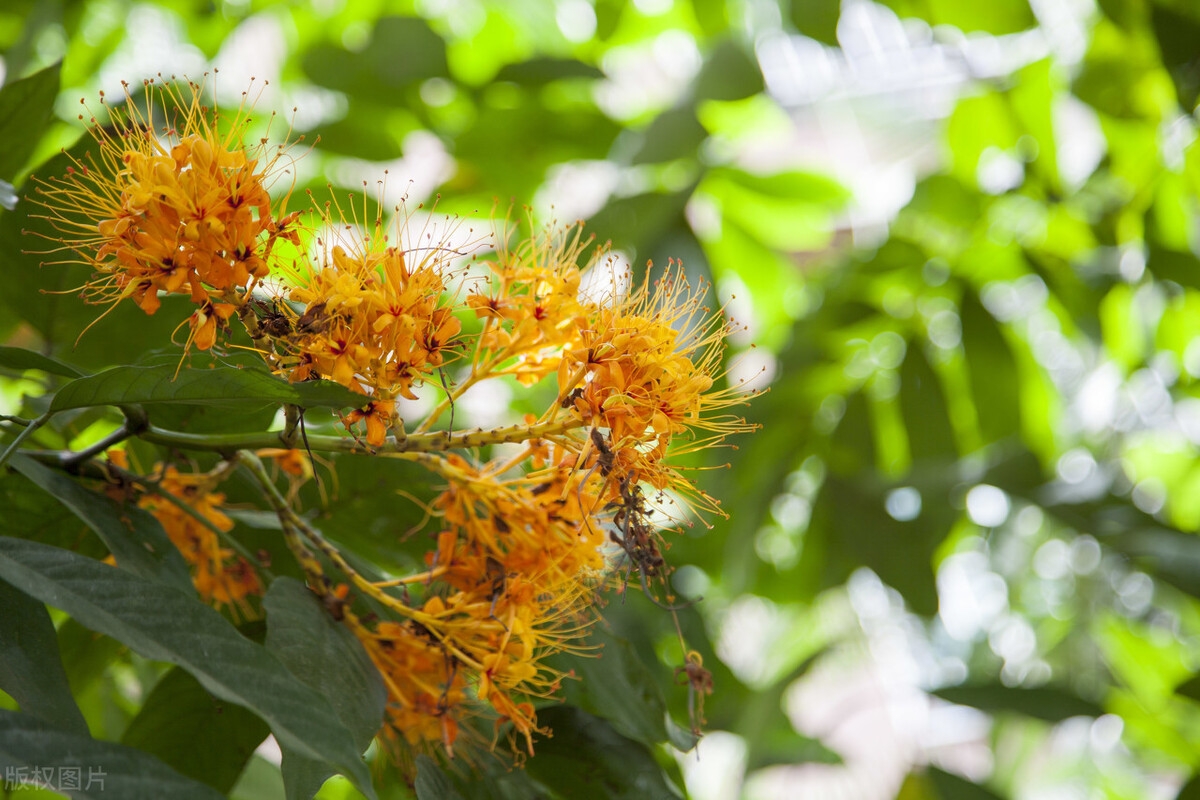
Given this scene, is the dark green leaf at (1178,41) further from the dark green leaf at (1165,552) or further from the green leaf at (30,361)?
the green leaf at (30,361)

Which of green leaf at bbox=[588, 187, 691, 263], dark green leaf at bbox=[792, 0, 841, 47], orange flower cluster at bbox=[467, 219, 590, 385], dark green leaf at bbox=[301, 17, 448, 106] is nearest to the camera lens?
orange flower cluster at bbox=[467, 219, 590, 385]

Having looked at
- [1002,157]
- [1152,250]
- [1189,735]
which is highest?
[1002,157]

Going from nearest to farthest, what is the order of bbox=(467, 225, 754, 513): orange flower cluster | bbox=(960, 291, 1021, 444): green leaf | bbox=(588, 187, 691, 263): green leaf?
bbox=(467, 225, 754, 513): orange flower cluster → bbox=(588, 187, 691, 263): green leaf → bbox=(960, 291, 1021, 444): green leaf

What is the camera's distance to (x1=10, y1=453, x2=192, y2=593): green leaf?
75 cm

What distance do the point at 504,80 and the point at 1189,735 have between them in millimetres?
2015

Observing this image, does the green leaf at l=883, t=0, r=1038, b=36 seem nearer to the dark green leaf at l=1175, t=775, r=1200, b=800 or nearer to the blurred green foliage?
the blurred green foliage

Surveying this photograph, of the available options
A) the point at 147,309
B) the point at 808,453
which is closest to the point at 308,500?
the point at 147,309

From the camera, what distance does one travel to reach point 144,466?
1.07m

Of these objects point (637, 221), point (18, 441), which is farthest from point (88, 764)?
point (637, 221)

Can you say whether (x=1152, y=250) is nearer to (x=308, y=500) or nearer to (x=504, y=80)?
(x=504, y=80)

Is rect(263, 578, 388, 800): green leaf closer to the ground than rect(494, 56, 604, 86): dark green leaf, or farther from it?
closer to the ground

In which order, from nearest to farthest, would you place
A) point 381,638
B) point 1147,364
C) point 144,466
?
point 381,638, point 144,466, point 1147,364

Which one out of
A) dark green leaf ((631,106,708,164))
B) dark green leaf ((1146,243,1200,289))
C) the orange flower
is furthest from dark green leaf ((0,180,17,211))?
dark green leaf ((1146,243,1200,289))

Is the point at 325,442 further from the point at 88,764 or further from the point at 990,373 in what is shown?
the point at 990,373
